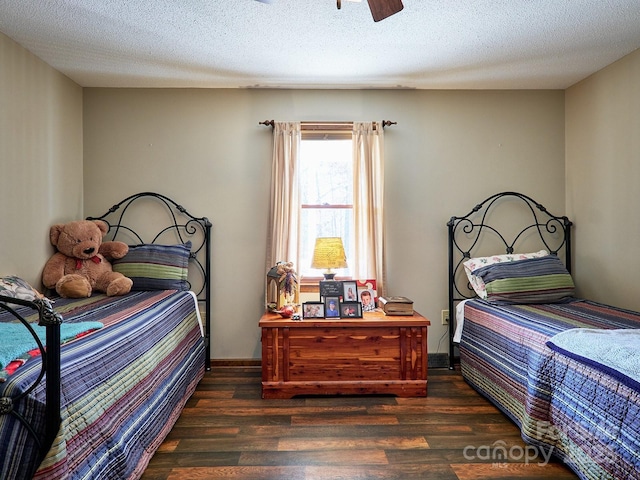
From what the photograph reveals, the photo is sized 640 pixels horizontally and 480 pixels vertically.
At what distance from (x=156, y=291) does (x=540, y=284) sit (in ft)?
9.12

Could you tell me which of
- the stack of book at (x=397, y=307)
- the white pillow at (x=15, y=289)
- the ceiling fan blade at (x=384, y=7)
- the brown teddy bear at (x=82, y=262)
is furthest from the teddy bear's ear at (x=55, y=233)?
the ceiling fan blade at (x=384, y=7)

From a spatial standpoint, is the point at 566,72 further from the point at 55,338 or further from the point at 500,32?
the point at 55,338

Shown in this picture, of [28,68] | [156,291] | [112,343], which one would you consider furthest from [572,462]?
[28,68]

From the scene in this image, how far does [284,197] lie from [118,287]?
1373mm

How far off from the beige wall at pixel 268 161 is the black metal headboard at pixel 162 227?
82 mm

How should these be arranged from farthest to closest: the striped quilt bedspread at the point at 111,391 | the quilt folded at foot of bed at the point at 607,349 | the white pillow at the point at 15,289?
the white pillow at the point at 15,289 → the quilt folded at foot of bed at the point at 607,349 → the striped quilt bedspread at the point at 111,391

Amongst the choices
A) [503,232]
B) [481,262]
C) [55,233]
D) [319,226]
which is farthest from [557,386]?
[55,233]

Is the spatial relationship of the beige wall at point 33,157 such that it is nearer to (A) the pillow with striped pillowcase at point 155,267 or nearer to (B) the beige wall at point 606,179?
(A) the pillow with striped pillowcase at point 155,267

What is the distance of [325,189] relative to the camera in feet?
11.1

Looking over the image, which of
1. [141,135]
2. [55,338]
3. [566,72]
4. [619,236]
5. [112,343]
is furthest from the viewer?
[141,135]

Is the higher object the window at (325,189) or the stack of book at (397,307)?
the window at (325,189)

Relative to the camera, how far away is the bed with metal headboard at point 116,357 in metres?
1.13

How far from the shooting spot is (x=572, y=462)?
180 cm

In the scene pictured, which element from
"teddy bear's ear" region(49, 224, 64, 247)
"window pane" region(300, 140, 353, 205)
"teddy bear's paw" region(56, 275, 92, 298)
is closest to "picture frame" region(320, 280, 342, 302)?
"window pane" region(300, 140, 353, 205)
